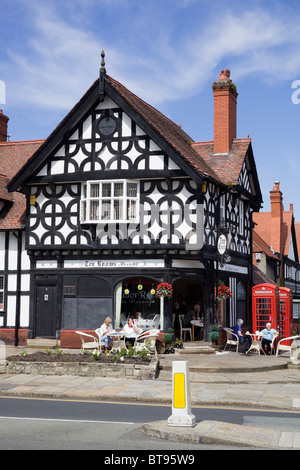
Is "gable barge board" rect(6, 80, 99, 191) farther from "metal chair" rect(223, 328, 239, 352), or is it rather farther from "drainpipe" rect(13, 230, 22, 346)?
"metal chair" rect(223, 328, 239, 352)

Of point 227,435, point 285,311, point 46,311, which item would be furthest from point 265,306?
point 227,435

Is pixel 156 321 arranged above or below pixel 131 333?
above

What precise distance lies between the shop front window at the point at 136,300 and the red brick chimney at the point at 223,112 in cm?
737

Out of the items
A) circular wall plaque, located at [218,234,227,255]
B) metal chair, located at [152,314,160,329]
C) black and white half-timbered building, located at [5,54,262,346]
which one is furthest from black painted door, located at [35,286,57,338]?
circular wall plaque, located at [218,234,227,255]

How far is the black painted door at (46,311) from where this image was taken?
23.8m

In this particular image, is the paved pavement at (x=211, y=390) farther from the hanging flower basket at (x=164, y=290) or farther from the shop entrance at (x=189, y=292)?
the shop entrance at (x=189, y=292)

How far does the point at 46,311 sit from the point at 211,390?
11251 millimetres

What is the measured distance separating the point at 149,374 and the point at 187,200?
8112mm

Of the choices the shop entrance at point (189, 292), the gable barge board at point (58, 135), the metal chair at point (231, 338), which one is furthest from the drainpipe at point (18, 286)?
the metal chair at point (231, 338)

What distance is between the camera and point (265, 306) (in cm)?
2381

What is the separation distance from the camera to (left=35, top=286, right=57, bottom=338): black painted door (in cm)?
2378

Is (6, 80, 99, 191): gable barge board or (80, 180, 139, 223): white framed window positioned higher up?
(6, 80, 99, 191): gable barge board

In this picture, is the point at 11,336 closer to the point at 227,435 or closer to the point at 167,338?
the point at 167,338

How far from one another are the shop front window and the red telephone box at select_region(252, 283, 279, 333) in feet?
13.6
